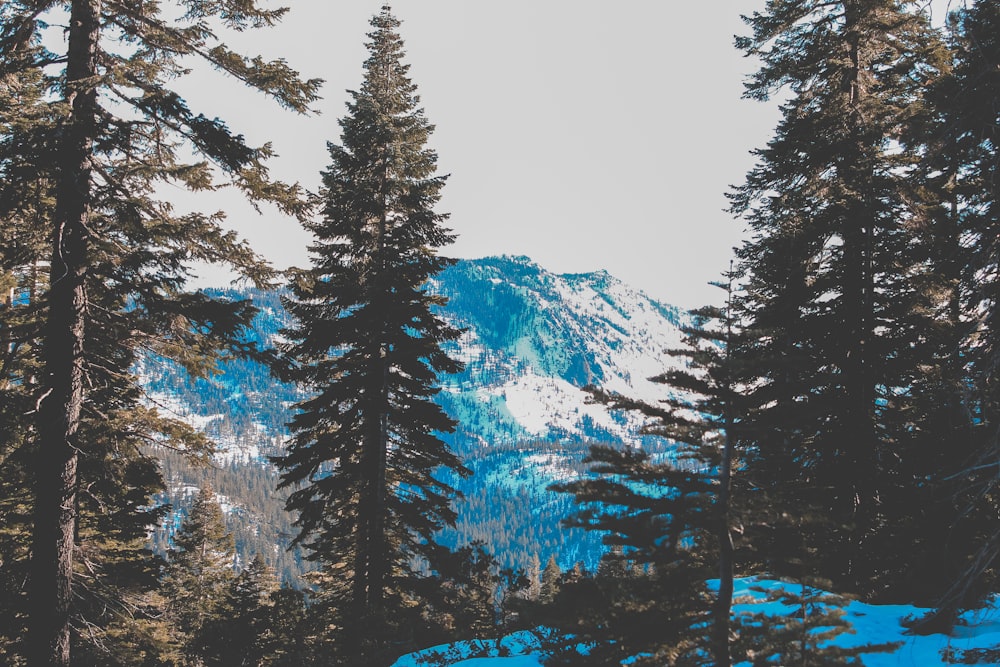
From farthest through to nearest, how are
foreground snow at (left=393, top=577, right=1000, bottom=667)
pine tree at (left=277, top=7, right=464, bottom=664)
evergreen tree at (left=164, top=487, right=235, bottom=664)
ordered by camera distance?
evergreen tree at (left=164, top=487, right=235, bottom=664), pine tree at (left=277, top=7, right=464, bottom=664), foreground snow at (left=393, top=577, right=1000, bottom=667)

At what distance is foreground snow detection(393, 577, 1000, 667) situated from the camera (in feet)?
24.0

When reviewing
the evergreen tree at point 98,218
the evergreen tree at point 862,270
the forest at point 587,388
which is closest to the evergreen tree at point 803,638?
the forest at point 587,388

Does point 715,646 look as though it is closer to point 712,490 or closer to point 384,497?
point 712,490

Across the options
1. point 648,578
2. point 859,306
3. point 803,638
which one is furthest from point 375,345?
point 859,306

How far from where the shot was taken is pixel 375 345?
1496cm

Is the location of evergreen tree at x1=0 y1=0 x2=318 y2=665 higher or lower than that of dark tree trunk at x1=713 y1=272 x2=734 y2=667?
higher

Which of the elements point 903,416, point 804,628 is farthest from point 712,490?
point 903,416

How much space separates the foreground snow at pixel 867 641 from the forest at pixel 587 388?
35 centimetres

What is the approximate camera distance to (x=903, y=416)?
503 inches

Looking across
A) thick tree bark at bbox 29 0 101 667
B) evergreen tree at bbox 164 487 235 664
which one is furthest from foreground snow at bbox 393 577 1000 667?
evergreen tree at bbox 164 487 235 664

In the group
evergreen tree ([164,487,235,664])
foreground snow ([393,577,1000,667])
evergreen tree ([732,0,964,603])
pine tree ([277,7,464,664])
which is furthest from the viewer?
evergreen tree ([164,487,235,664])

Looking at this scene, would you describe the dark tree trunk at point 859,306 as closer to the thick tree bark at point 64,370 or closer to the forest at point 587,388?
the forest at point 587,388

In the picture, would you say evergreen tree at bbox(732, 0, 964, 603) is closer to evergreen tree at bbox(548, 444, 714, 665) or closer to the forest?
the forest

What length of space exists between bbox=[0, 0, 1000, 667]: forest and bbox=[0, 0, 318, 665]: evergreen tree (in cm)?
4
